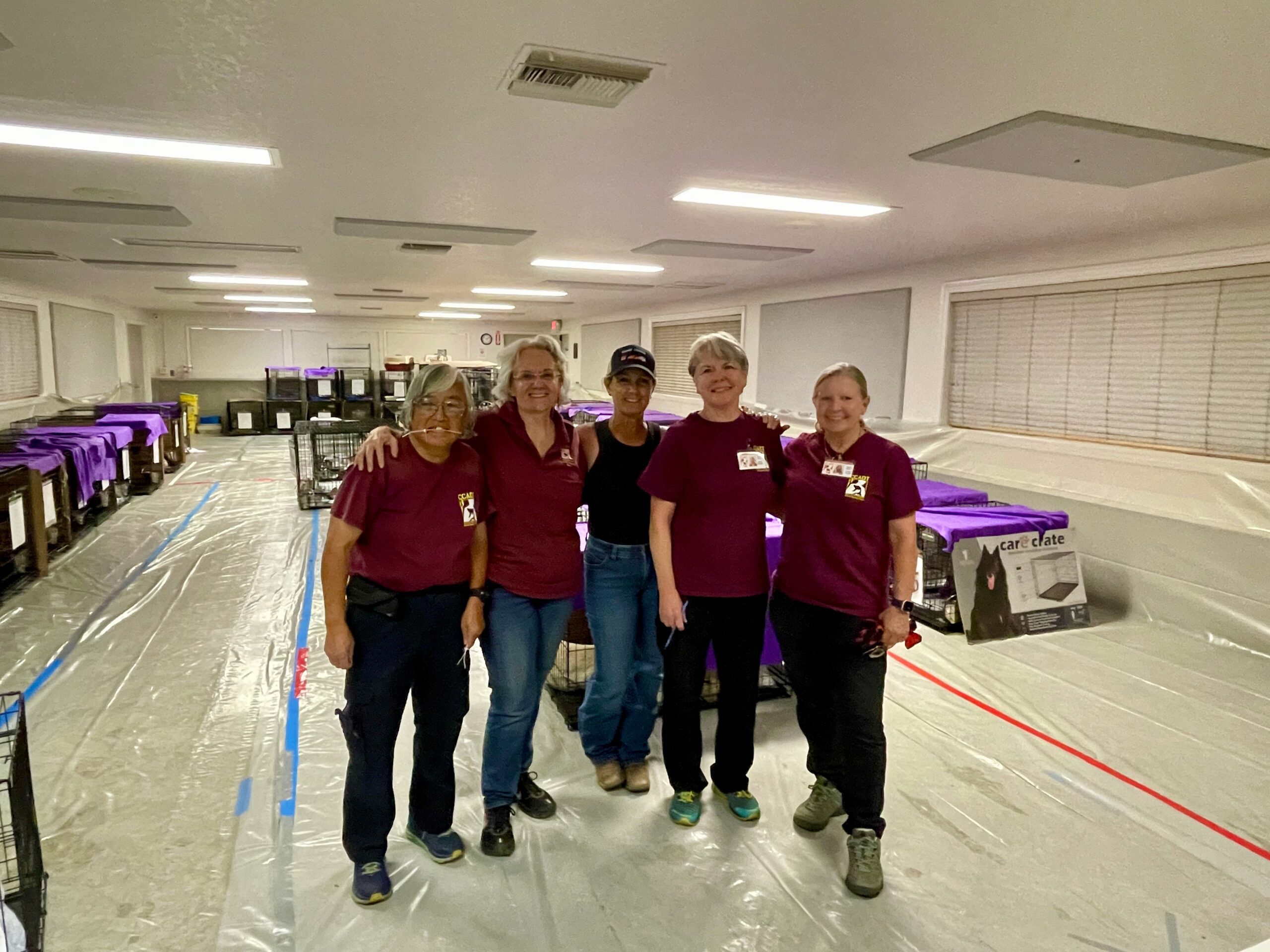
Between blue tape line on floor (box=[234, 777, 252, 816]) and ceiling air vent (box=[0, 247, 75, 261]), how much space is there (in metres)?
5.02

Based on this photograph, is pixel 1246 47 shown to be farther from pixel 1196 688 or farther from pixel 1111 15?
pixel 1196 688

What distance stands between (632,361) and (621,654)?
1.02 m

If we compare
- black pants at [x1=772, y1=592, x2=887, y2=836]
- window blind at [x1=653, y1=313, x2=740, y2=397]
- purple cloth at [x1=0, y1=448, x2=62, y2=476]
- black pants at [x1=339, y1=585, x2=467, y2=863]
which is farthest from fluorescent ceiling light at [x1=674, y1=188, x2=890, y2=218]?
window blind at [x1=653, y1=313, x2=740, y2=397]

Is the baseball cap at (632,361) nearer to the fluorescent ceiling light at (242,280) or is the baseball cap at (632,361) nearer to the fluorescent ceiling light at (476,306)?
the fluorescent ceiling light at (242,280)

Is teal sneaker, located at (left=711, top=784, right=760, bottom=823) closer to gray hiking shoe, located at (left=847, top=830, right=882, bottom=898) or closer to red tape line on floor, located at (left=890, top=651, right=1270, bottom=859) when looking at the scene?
gray hiking shoe, located at (left=847, top=830, right=882, bottom=898)

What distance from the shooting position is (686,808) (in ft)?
8.31

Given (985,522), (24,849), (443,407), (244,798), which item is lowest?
(244,798)

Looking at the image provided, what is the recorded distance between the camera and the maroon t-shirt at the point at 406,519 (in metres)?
2.01

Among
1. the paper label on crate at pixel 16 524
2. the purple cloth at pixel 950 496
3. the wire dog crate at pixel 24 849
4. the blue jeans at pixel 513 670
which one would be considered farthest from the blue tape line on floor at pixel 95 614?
the purple cloth at pixel 950 496

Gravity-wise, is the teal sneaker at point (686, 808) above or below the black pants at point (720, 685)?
below

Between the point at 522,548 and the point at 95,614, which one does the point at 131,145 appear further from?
the point at 95,614

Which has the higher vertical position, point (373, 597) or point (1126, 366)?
point (1126, 366)

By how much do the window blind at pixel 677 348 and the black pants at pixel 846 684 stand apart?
7124mm

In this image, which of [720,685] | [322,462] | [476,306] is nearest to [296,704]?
[720,685]
